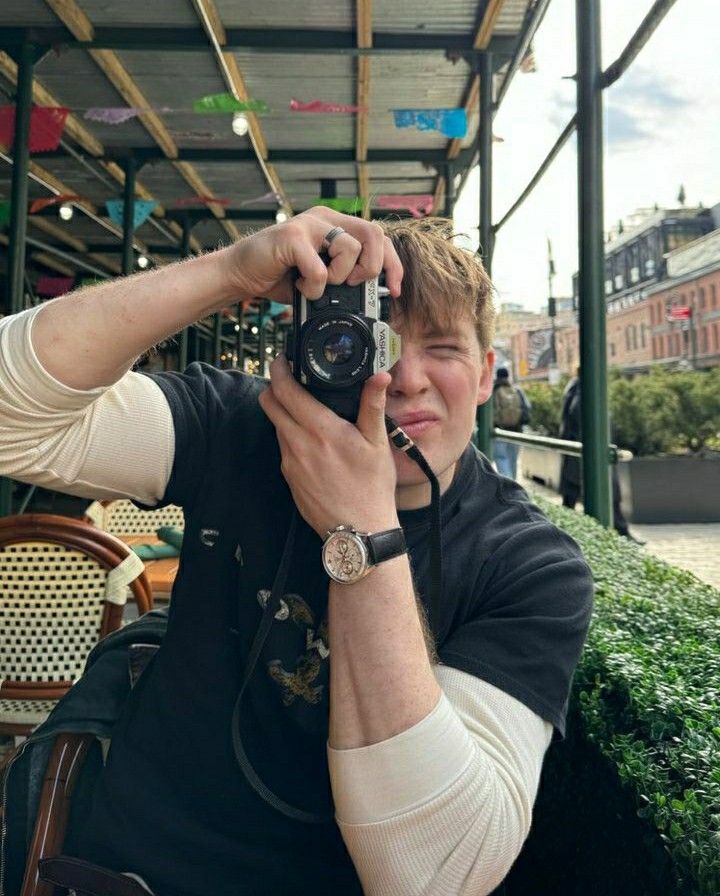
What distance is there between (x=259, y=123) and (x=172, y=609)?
6.18 metres

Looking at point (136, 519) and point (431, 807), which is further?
point (136, 519)

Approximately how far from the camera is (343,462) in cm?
101

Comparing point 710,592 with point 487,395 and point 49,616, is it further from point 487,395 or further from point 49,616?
point 49,616

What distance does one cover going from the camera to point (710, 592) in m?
1.95

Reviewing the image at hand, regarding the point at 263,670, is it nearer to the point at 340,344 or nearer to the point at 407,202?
the point at 340,344

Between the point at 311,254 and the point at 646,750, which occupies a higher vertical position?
the point at 311,254

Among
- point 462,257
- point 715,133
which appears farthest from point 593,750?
point 715,133

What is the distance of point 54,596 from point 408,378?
1.32 metres

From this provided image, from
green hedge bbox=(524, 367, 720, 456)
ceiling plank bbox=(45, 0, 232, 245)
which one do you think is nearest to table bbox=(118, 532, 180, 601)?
ceiling plank bbox=(45, 0, 232, 245)

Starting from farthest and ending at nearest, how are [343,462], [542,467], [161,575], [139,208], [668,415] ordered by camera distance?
1. [542,467]
2. [668,415]
3. [139,208]
4. [161,575]
5. [343,462]

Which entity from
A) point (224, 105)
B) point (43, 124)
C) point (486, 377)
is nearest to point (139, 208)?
point (43, 124)

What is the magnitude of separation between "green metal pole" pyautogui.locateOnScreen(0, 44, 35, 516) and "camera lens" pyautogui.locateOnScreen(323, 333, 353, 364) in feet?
15.2

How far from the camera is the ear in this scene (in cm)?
133

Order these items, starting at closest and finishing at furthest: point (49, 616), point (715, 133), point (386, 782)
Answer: point (386, 782), point (49, 616), point (715, 133)
